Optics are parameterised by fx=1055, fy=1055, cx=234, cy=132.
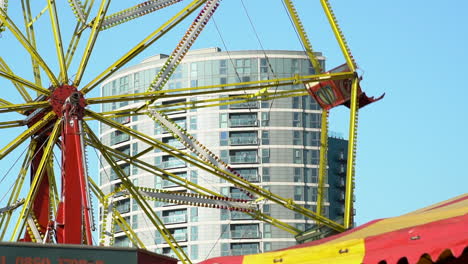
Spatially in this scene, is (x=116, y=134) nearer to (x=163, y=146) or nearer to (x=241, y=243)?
(x=241, y=243)

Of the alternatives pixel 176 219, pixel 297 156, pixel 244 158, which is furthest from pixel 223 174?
pixel 297 156

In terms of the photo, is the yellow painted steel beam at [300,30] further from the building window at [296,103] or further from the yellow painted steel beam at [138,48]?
the building window at [296,103]

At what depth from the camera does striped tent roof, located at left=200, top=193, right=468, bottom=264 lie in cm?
1374

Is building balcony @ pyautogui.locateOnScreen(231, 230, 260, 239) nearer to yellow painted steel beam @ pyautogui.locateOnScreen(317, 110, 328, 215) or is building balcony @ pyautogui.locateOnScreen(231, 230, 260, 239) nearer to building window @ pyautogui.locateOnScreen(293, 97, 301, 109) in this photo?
building window @ pyautogui.locateOnScreen(293, 97, 301, 109)

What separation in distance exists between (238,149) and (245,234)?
999 cm

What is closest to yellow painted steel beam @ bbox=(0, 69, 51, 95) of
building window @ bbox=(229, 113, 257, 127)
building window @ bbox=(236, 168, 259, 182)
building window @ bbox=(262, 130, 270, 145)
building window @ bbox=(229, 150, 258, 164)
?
building window @ bbox=(236, 168, 259, 182)

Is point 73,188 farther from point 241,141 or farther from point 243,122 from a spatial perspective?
point 243,122

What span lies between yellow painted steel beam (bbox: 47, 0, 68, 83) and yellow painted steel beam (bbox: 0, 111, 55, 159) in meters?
1.24

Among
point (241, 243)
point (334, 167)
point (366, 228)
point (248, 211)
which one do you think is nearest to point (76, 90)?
point (248, 211)

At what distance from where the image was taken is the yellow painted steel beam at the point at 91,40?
97.8 ft

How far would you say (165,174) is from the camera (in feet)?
106

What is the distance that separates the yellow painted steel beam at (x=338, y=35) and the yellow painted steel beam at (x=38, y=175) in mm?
8863

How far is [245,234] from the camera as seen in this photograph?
4491 inches

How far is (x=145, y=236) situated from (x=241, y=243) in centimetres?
1167
